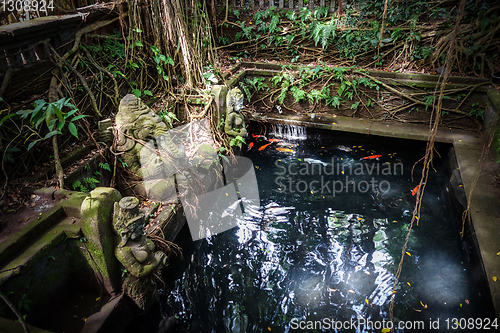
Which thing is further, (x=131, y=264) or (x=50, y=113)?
(x=131, y=264)

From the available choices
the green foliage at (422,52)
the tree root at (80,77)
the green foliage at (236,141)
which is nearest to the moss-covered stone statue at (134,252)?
the tree root at (80,77)

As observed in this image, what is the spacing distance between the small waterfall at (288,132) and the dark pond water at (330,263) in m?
1.78

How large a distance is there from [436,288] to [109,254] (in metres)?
4.29

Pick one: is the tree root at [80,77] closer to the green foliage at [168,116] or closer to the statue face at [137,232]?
the green foliage at [168,116]

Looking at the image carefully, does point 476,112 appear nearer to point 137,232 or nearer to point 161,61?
point 161,61

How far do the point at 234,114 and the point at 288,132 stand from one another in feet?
7.64

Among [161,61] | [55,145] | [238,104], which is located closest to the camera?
[55,145]

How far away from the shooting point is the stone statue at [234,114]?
6.21 m

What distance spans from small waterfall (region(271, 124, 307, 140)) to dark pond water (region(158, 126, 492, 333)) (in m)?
1.78

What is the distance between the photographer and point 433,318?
3631 mm

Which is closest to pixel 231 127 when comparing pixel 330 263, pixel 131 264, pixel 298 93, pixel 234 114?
pixel 234 114

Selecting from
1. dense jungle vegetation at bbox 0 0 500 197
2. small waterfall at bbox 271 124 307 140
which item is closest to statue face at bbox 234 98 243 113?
dense jungle vegetation at bbox 0 0 500 197

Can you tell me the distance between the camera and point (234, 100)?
20.5ft

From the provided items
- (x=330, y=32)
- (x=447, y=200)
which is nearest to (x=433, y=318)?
(x=447, y=200)
